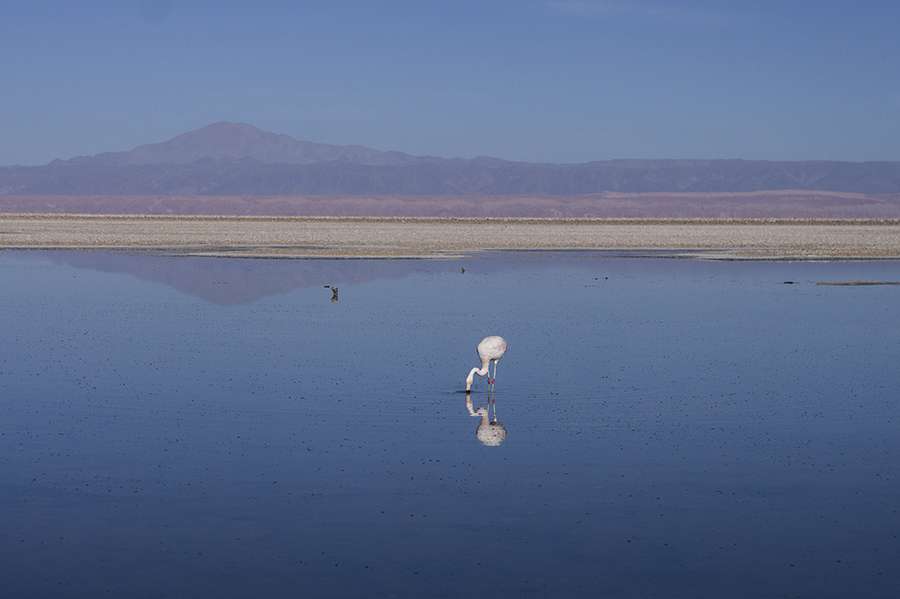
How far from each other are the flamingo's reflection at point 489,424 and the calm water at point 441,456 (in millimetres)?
129

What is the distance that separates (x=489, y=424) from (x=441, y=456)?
6.03 ft

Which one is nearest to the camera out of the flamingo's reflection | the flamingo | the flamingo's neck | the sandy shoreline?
the flamingo's reflection

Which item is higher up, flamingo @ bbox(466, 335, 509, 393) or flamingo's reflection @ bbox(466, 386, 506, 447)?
flamingo @ bbox(466, 335, 509, 393)

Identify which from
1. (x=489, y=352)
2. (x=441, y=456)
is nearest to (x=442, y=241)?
(x=489, y=352)

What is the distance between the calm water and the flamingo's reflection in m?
0.13

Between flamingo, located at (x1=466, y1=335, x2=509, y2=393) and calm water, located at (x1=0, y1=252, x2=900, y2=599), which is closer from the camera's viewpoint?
calm water, located at (x1=0, y1=252, x2=900, y2=599)

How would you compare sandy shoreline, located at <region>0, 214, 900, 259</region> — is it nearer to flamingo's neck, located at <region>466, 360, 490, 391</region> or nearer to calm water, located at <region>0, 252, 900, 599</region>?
calm water, located at <region>0, 252, 900, 599</region>

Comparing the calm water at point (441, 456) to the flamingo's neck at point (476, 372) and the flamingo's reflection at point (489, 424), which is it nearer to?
the flamingo's reflection at point (489, 424)

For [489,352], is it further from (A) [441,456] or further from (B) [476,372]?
(A) [441,456]

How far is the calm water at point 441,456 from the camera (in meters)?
9.03

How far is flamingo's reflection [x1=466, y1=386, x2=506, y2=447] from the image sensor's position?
13.3 metres

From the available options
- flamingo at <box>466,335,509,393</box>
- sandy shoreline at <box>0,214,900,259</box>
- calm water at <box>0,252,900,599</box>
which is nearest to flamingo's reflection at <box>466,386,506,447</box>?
calm water at <box>0,252,900,599</box>

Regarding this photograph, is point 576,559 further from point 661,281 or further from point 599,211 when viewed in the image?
point 599,211

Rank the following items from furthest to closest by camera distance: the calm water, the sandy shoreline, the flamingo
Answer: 1. the sandy shoreline
2. the flamingo
3. the calm water
